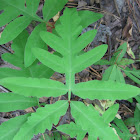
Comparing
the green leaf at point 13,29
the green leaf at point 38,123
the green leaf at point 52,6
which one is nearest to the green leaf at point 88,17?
the green leaf at point 52,6

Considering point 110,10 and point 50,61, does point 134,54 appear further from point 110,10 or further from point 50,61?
point 50,61

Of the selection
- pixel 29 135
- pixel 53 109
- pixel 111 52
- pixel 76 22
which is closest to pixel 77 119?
pixel 53 109

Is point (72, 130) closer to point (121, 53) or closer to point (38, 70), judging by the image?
point (38, 70)

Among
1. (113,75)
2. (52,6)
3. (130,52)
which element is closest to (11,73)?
(52,6)

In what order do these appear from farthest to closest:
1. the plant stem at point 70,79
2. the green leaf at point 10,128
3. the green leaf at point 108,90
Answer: the green leaf at point 10,128
the plant stem at point 70,79
the green leaf at point 108,90

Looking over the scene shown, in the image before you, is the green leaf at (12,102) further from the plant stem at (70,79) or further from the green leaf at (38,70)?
the plant stem at (70,79)

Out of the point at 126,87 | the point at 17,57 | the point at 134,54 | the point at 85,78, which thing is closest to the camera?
the point at 126,87
